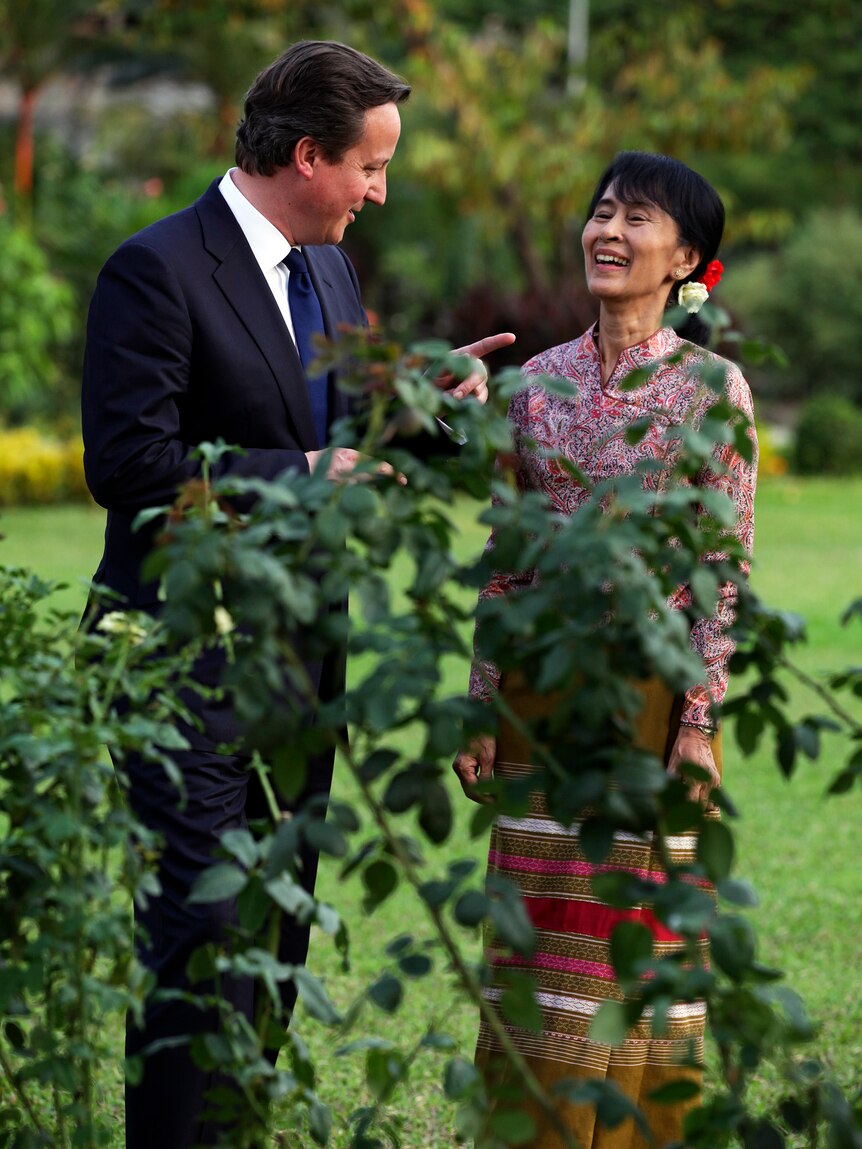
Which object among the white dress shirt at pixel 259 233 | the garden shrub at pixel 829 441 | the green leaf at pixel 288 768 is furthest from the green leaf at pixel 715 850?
the garden shrub at pixel 829 441

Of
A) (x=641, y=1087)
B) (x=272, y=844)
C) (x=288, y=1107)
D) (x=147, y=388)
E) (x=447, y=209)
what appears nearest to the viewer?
(x=272, y=844)

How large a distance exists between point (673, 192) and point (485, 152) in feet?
60.8

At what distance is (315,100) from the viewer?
9.65 feet

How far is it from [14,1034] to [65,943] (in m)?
0.31

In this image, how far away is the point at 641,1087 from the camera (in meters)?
3.03

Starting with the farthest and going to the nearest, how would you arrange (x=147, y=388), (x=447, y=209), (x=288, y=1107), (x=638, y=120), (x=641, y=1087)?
1. (x=447, y=209)
2. (x=638, y=120)
3. (x=641, y=1087)
4. (x=147, y=388)
5. (x=288, y=1107)

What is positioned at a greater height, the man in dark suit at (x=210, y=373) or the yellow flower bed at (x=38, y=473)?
the man in dark suit at (x=210, y=373)

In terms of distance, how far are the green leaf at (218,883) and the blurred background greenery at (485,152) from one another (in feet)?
45.1

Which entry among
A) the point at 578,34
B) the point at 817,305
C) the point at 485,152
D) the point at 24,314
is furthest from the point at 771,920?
the point at 578,34

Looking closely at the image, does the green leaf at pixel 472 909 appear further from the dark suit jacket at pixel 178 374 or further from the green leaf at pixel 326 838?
the dark suit jacket at pixel 178 374

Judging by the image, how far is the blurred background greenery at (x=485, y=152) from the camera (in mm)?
17875

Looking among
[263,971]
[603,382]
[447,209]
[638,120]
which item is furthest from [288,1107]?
[447,209]

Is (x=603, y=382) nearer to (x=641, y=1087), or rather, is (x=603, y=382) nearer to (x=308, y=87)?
(x=308, y=87)

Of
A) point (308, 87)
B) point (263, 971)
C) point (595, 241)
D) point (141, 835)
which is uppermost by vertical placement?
point (308, 87)
